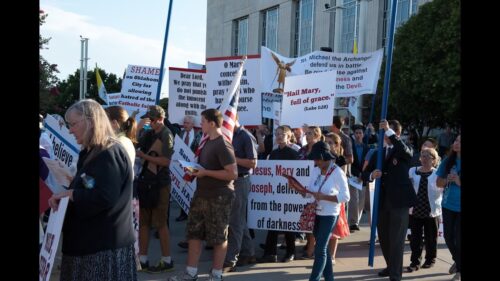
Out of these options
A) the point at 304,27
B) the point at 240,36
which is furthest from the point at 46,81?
the point at 240,36

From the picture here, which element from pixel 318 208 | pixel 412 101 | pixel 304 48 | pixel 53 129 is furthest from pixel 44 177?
pixel 304 48

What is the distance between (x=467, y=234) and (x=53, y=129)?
14.6ft

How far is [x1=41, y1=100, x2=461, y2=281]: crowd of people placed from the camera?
369 centimetres

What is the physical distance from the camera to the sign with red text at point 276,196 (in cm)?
765

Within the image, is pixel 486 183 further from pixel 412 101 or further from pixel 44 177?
pixel 412 101

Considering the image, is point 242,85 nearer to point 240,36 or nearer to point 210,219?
point 210,219

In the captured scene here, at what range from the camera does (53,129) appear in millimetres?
6121

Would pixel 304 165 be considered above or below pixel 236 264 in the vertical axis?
above

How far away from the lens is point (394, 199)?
6594 mm

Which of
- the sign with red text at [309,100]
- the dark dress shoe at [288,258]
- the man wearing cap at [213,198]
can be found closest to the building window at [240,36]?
the sign with red text at [309,100]

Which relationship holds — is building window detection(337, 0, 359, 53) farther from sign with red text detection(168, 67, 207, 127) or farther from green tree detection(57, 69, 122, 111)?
sign with red text detection(168, 67, 207, 127)

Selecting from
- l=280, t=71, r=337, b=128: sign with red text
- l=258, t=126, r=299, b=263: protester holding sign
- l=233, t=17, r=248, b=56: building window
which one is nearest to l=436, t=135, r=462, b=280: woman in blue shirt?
l=280, t=71, r=337, b=128: sign with red text

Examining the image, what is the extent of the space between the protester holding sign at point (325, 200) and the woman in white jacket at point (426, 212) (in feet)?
6.74

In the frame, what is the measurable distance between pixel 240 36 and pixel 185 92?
50.8 m
